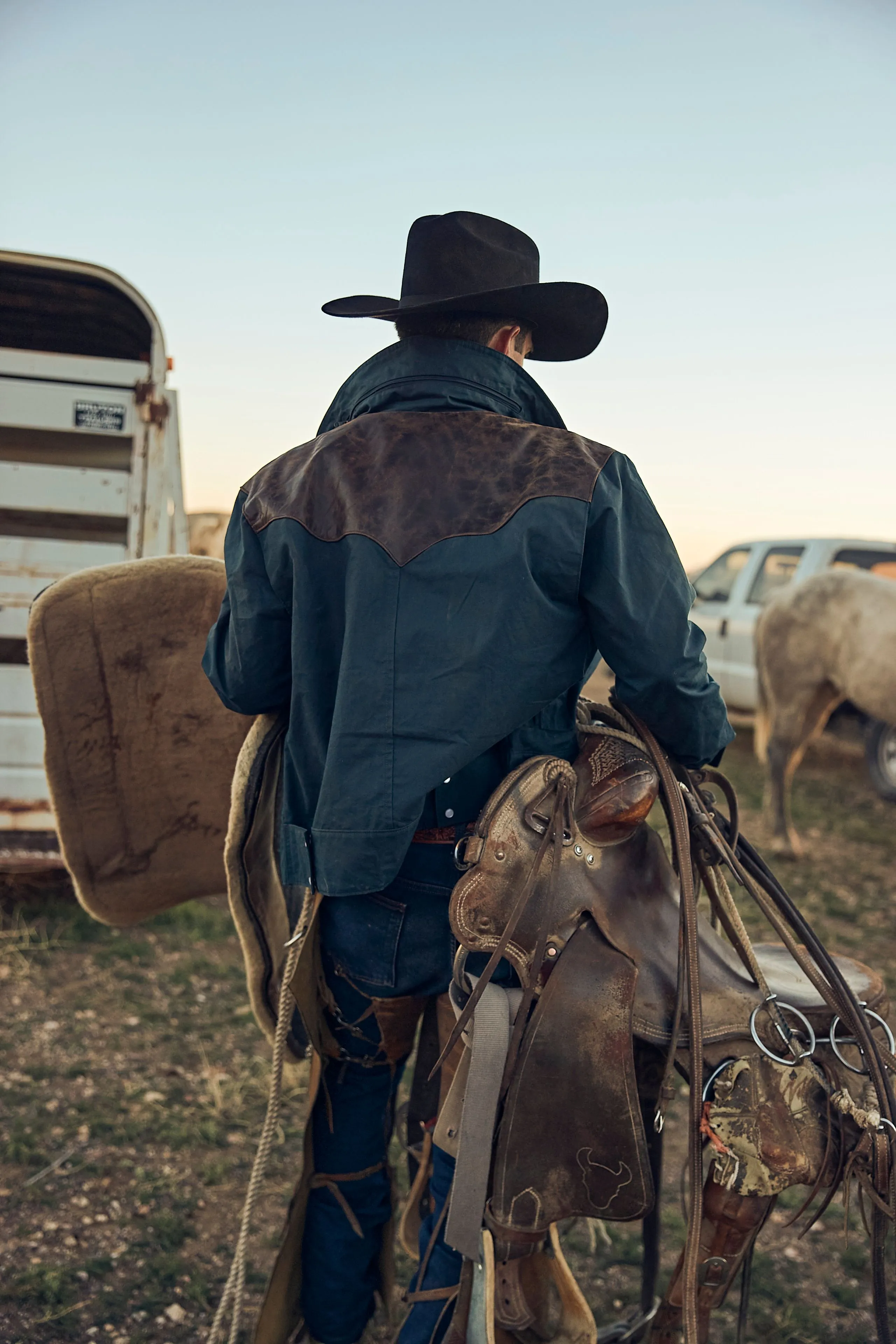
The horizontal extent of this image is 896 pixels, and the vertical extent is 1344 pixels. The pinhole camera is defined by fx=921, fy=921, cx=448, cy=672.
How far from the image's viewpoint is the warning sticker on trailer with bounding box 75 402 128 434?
386cm

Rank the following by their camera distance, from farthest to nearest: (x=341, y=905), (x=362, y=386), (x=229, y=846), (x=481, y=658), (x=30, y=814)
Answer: (x=30, y=814), (x=229, y=846), (x=341, y=905), (x=362, y=386), (x=481, y=658)

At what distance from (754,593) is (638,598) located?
7395 mm

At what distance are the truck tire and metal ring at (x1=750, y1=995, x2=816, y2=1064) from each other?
20.0 feet

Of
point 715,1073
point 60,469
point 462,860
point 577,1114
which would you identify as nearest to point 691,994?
point 715,1073

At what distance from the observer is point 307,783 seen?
1.59 m

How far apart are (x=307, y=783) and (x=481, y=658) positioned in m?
0.42

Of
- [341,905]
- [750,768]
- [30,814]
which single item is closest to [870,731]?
[750,768]

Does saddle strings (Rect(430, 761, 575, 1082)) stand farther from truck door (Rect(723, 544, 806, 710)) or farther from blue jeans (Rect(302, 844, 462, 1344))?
truck door (Rect(723, 544, 806, 710))

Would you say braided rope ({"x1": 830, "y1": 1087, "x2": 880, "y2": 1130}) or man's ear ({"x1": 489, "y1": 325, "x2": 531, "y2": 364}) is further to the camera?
man's ear ({"x1": 489, "y1": 325, "x2": 531, "y2": 364})

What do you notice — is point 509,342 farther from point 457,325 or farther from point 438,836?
point 438,836

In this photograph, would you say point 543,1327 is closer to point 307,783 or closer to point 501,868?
point 501,868

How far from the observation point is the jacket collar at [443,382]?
1.46 m

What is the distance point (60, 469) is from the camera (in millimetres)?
3830

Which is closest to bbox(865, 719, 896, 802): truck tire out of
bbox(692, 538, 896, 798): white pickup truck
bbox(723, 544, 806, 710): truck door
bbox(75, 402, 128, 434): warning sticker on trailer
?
bbox(692, 538, 896, 798): white pickup truck
